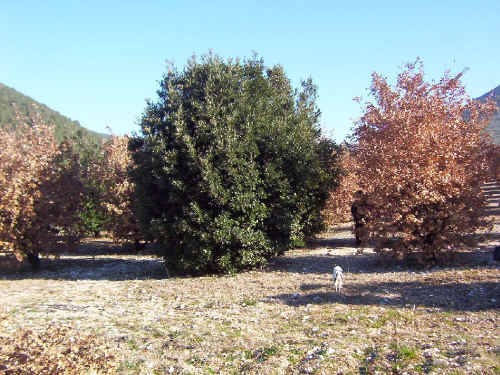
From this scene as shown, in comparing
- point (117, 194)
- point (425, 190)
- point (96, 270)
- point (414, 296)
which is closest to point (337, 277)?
point (414, 296)

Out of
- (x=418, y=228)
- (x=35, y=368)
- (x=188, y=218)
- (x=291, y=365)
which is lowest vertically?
(x=291, y=365)

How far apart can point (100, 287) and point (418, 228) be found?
9.33 meters

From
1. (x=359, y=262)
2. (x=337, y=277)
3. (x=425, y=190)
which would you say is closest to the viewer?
(x=337, y=277)

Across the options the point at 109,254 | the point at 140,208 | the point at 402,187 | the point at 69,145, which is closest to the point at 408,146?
the point at 402,187

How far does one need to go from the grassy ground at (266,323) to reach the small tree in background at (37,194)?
2.50 m

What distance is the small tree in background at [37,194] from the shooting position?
15.1m

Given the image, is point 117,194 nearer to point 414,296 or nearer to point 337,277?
point 337,277

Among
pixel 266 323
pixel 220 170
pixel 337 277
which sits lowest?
pixel 266 323

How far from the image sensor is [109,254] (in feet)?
73.5

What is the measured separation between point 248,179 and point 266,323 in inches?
222

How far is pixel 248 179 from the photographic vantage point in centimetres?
1273

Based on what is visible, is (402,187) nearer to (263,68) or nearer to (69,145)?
(263,68)

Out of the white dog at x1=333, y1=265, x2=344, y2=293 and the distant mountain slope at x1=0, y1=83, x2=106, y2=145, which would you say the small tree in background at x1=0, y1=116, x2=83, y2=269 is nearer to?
the white dog at x1=333, y1=265, x2=344, y2=293

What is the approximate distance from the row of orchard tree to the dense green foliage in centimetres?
4
